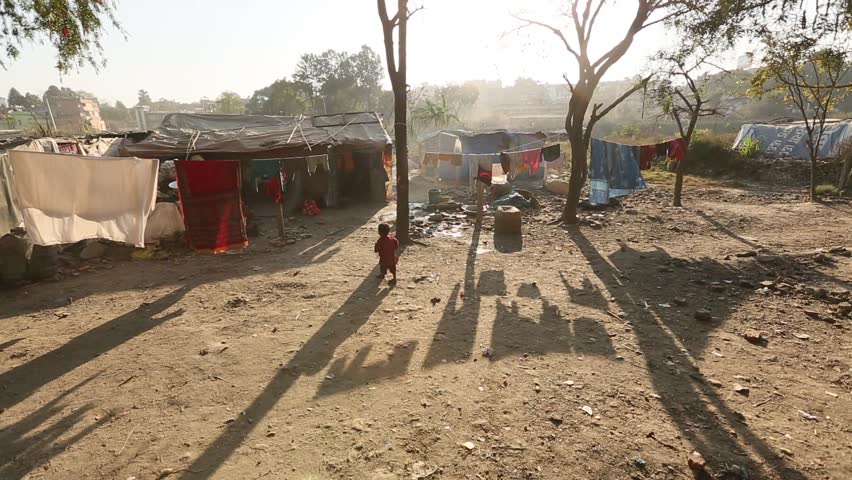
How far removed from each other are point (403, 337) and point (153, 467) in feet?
8.19

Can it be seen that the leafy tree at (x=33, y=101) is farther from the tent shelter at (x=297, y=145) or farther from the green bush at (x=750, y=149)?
the green bush at (x=750, y=149)

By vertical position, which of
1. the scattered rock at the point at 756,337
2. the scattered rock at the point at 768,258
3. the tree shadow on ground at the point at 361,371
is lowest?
the tree shadow on ground at the point at 361,371

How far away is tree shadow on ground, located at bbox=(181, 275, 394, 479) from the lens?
2.93 m

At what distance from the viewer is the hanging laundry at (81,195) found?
455 cm

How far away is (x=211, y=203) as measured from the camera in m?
6.27

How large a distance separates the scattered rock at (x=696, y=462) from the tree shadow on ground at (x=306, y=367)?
2448 mm

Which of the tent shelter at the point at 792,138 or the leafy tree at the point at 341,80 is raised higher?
the leafy tree at the point at 341,80

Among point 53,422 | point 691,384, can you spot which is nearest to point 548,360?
point 691,384

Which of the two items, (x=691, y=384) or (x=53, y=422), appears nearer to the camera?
(x=53, y=422)

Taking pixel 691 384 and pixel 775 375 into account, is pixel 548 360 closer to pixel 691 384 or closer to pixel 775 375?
pixel 691 384

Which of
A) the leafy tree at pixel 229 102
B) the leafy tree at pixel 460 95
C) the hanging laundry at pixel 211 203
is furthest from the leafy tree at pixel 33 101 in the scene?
the hanging laundry at pixel 211 203

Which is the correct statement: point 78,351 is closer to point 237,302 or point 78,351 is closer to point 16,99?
point 237,302

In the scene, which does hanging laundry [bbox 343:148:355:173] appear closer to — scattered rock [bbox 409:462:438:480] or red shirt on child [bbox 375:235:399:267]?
red shirt on child [bbox 375:235:399:267]

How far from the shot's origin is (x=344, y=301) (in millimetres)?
5684
